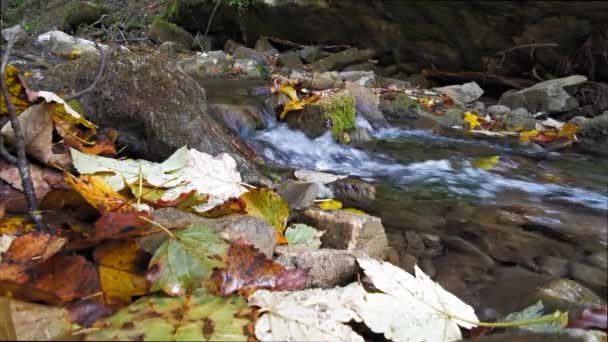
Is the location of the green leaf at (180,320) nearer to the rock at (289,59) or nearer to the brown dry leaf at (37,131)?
the brown dry leaf at (37,131)

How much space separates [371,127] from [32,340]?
432cm

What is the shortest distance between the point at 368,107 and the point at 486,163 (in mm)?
1552

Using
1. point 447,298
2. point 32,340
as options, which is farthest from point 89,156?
point 447,298

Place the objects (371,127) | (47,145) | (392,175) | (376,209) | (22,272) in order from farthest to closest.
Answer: (371,127)
(392,175)
(376,209)
(47,145)
(22,272)

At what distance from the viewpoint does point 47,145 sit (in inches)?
57.3

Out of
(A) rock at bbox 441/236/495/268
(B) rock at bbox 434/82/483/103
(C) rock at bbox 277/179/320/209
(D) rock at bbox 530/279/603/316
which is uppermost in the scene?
(D) rock at bbox 530/279/603/316

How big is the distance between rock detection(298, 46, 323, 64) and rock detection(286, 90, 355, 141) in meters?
4.75

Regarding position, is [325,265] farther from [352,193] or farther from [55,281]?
[352,193]

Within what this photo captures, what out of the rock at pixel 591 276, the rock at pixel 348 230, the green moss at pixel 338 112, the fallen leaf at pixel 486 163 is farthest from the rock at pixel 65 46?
the rock at pixel 591 276

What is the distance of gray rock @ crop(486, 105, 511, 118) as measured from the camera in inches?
250

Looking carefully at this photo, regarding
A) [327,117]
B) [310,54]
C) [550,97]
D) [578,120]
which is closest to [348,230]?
[327,117]

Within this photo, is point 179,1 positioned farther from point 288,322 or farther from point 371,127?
point 288,322

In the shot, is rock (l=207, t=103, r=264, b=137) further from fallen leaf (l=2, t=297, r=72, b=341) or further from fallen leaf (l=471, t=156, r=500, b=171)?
fallen leaf (l=2, t=297, r=72, b=341)

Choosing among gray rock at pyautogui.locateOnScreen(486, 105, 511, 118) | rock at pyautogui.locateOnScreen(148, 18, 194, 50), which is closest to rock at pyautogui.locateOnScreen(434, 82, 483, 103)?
gray rock at pyautogui.locateOnScreen(486, 105, 511, 118)
